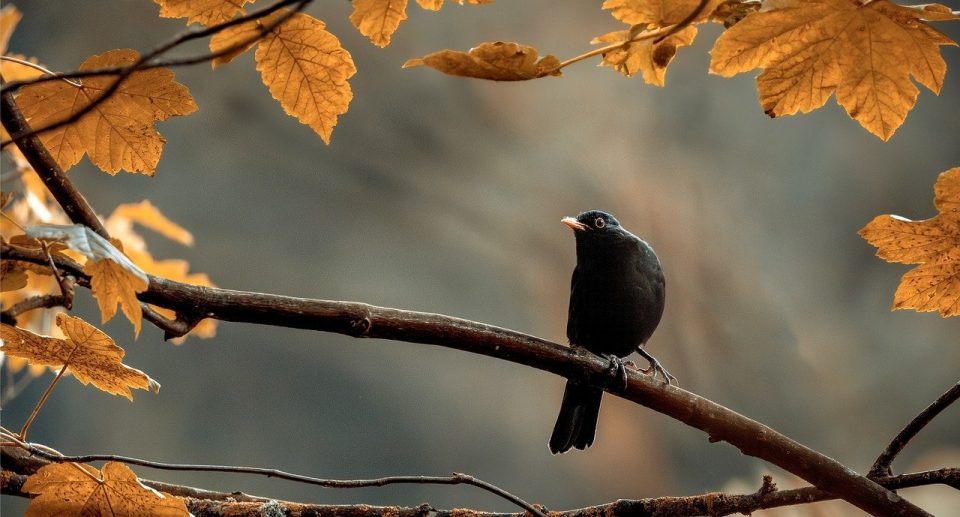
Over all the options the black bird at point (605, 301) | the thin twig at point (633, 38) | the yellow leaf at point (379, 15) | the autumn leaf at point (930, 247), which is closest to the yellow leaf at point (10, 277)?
the yellow leaf at point (379, 15)

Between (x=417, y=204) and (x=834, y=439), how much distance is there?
3.01m

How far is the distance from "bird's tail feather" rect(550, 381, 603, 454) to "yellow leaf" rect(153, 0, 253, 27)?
1.38 metres

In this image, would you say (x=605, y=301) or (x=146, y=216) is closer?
(x=146, y=216)

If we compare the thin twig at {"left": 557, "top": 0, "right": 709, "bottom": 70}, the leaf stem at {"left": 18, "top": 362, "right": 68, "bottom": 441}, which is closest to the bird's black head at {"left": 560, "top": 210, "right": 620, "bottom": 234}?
the thin twig at {"left": 557, "top": 0, "right": 709, "bottom": 70}

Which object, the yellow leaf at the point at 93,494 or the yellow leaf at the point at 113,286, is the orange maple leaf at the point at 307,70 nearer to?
the yellow leaf at the point at 113,286

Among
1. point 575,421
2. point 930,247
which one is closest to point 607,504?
point 930,247

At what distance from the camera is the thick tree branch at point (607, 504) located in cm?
87

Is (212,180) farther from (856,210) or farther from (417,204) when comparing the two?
(856,210)

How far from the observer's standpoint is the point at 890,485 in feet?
3.05

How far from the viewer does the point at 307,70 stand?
0.88 meters

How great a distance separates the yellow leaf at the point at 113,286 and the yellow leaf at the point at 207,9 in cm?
32

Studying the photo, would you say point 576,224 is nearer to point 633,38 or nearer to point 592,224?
point 592,224

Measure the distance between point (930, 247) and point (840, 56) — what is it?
9.6 inches

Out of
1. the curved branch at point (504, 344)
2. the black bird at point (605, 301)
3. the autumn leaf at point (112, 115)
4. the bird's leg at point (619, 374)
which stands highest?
the black bird at point (605, 301)
